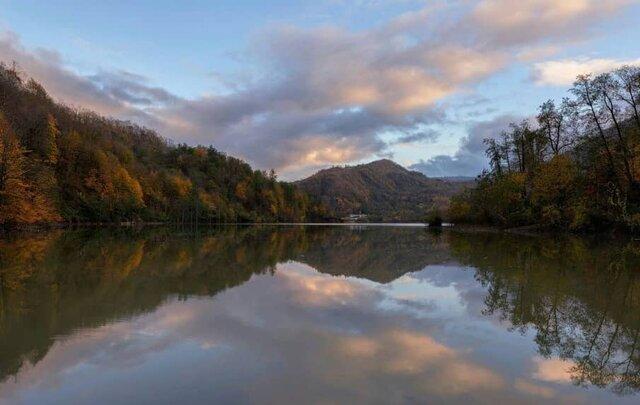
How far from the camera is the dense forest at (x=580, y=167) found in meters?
34.9

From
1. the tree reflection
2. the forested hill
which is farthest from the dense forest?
the forested hill

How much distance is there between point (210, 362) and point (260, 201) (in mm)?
141253

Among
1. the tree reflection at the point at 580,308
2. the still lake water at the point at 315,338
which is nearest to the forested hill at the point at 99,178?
the still lake water at the point at 315,338

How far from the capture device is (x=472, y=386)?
19.1 ft

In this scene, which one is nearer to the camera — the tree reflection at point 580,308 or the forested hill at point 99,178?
the tree reflection at point 580,308

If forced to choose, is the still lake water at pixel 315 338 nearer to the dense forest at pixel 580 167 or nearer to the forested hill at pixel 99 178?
the dense forest at pixel 580 167

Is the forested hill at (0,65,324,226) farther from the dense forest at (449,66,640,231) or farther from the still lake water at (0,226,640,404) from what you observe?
the dense forest at (449,66,640,231)

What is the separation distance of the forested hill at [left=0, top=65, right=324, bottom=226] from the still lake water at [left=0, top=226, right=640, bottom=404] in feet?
128

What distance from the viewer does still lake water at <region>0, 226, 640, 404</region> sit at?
5.61 meters

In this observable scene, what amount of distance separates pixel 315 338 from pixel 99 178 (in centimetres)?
7717

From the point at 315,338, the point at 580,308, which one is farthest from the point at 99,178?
the point at 580,308

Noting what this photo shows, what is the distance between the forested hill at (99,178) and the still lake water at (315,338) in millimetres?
39088

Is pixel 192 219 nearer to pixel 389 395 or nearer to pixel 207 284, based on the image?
pixel 207 284

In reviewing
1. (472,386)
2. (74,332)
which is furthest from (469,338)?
(74,332)
